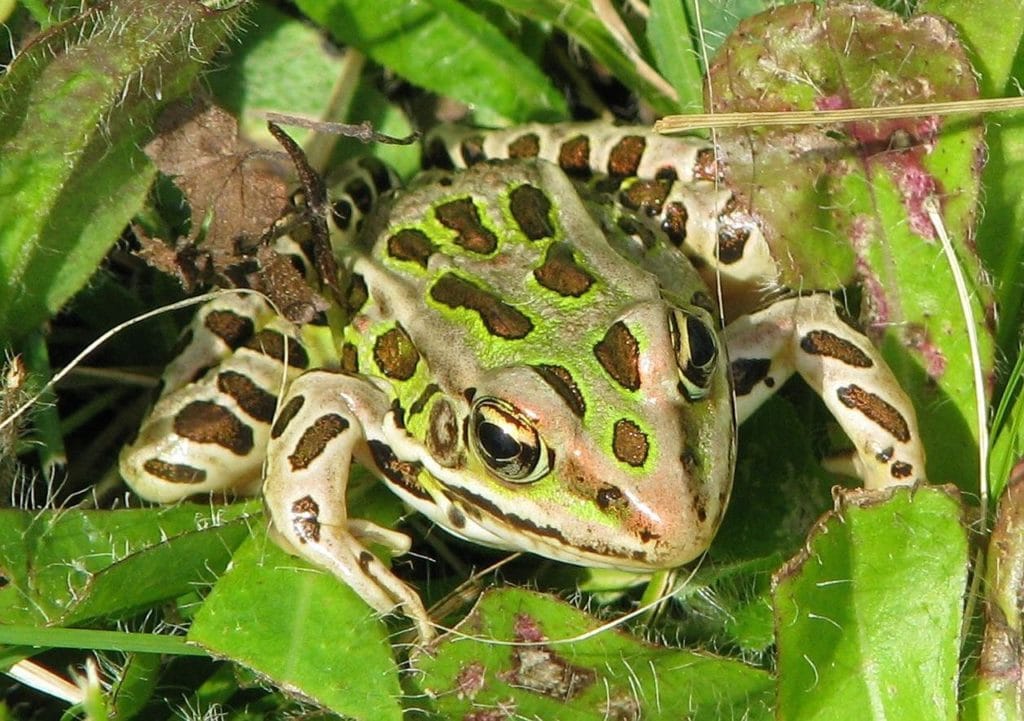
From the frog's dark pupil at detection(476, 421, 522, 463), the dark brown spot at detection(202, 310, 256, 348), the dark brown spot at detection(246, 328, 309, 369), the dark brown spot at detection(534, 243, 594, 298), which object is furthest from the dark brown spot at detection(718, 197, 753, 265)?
the dark brown spot at detection(202, 310, 256, 348)

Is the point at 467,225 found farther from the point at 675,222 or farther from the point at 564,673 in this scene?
the point at 564,673

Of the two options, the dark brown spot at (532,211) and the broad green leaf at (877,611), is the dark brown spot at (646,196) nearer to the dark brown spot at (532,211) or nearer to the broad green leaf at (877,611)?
the dark brown spot at (532,211)

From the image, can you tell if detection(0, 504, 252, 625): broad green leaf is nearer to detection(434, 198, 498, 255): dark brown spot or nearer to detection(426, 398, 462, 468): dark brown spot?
detection(426, 398, 462, 468): dark brown spot

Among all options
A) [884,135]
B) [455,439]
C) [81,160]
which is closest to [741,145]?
[884,135]

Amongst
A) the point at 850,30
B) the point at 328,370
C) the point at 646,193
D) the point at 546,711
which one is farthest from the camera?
the point at 646,193

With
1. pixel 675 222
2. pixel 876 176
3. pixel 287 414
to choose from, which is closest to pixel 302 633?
pixel 287 414

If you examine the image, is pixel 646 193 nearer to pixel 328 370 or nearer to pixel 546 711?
pixel 328 370

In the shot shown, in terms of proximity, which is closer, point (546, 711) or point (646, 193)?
point (546, 711)
